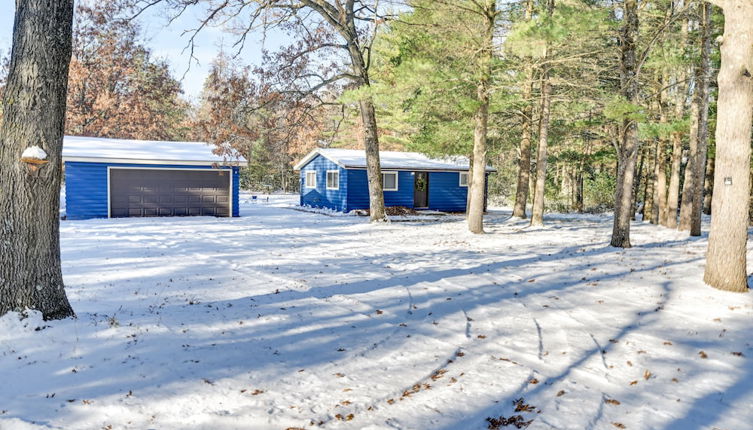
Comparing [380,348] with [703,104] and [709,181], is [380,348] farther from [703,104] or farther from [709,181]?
[709,181]

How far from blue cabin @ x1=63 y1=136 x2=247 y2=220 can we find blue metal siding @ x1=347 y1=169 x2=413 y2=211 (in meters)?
5.11

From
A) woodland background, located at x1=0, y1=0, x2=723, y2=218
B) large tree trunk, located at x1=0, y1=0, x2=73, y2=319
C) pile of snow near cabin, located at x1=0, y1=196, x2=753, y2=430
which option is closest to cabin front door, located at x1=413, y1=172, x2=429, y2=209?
woodland background, located at x1=0, y1=0, x2=723, y2=218

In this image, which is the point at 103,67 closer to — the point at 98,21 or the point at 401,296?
the point at 98,21

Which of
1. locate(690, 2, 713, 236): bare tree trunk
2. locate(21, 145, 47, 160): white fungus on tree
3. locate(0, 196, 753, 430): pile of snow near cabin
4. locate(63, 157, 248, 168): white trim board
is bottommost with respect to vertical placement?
locate(0, 196, 753, 430): pile of snow near cabin

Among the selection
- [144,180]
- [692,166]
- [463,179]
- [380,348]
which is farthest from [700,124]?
[144,180]

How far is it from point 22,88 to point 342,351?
3.92 metres

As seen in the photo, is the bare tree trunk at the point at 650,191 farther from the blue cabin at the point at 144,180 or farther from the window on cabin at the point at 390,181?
the blue cabin at the point at 144,180

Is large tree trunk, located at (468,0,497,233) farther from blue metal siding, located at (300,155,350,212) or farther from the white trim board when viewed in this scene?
the white trim board

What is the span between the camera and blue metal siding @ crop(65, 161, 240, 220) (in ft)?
56.6

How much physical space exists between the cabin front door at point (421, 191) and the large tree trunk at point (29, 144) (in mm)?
20189

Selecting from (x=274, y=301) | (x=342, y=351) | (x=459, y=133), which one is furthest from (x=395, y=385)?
(x=459, y=133)

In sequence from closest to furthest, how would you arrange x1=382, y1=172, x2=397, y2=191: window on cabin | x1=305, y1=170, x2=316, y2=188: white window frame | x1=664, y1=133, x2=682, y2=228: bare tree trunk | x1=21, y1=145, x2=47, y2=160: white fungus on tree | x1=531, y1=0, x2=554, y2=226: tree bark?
x1=21, y1=145, x2=47, y2=160: white fungus on tree, x1=531, y1=0, x2=554, y2=226: tree bark, x1=664, y1=133, x2=682, y2=228: bare tree trunk, x1=382, y1=172, x2=397, y2=191: window on cabin, x1=305, y1=170, x2=316, y2=188: white window frame

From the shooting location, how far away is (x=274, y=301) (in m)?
6.16

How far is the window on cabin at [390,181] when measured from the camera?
75.7 ft
